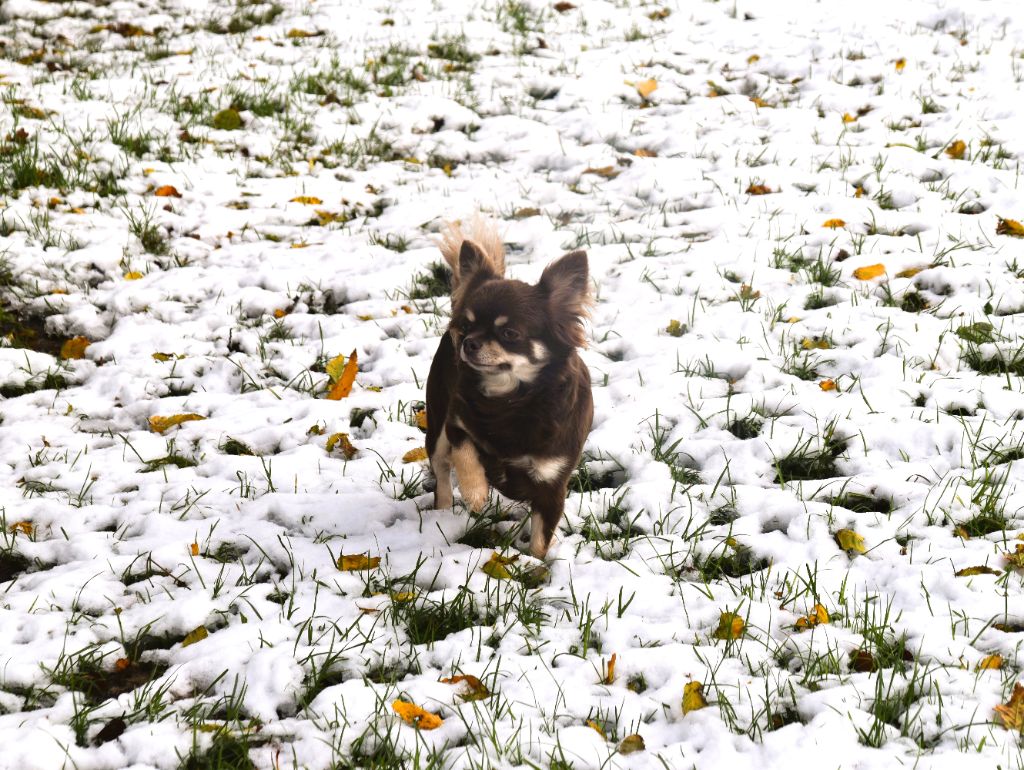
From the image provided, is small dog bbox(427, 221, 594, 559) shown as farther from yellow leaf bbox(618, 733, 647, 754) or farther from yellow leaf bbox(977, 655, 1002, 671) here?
yellow leaf bbox(977, 655, 1002, 671)

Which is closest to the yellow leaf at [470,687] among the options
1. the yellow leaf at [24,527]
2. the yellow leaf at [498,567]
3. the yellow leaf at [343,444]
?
the yellow leaf at [498,567]

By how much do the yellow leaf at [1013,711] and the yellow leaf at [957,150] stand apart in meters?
4.40

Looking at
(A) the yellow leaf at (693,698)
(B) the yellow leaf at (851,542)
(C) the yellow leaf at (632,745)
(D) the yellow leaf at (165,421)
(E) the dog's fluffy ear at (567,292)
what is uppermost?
(E) the dog's fluffy ear at (567,292)

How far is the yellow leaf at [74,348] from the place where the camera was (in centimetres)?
422

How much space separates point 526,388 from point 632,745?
1.15 m

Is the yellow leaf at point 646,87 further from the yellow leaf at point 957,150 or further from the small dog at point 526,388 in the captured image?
the small dog at point 526,388

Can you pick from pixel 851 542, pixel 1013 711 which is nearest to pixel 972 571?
pixel 851 542

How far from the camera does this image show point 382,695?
7.52 feet

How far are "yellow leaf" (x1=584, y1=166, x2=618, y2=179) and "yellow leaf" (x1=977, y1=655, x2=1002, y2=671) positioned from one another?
4284mm

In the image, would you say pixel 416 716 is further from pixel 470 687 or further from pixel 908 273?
pixel 908 273

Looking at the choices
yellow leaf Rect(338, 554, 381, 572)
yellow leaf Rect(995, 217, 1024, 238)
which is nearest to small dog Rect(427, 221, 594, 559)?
yellow leaf Rect(338, 554, 381, 572)

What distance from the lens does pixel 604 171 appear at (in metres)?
5.99

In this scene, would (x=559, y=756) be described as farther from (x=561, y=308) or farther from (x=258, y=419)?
(x=258, y=419)

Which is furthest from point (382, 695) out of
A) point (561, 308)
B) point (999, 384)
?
point (999, 384)
